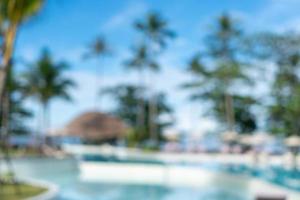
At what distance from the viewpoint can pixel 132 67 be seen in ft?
125

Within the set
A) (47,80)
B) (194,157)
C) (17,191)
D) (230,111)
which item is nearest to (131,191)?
(17,191)

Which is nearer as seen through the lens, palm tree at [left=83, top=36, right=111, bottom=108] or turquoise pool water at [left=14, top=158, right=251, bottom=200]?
turquoise pool water at [left=14, top=158, right=251, bottom=200]

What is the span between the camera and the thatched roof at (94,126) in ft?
106

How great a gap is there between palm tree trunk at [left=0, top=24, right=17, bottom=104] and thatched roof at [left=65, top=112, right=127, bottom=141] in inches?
936

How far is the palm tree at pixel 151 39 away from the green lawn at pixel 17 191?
26584 mm

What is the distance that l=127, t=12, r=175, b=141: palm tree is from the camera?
36.8m

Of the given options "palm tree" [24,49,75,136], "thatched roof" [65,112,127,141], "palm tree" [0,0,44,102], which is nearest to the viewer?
"palm tree" [0,0,44,102]

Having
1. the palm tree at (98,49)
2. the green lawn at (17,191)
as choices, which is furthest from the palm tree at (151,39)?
the green lawn at (17,191)

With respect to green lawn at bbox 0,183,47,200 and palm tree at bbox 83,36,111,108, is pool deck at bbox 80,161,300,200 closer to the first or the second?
green lawn at bbox 0,183,47,200

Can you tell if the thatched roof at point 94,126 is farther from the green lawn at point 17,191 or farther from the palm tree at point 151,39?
the green lawn at point 17,191

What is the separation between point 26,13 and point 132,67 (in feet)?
97.2

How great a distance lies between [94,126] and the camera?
3259 cm

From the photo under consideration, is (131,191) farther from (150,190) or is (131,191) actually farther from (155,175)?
(155,175)

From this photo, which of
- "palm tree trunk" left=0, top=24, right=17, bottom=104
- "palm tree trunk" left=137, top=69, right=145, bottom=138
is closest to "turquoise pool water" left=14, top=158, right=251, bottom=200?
"palm tree trunk" left=0, top=24, right=17, bottom=104
